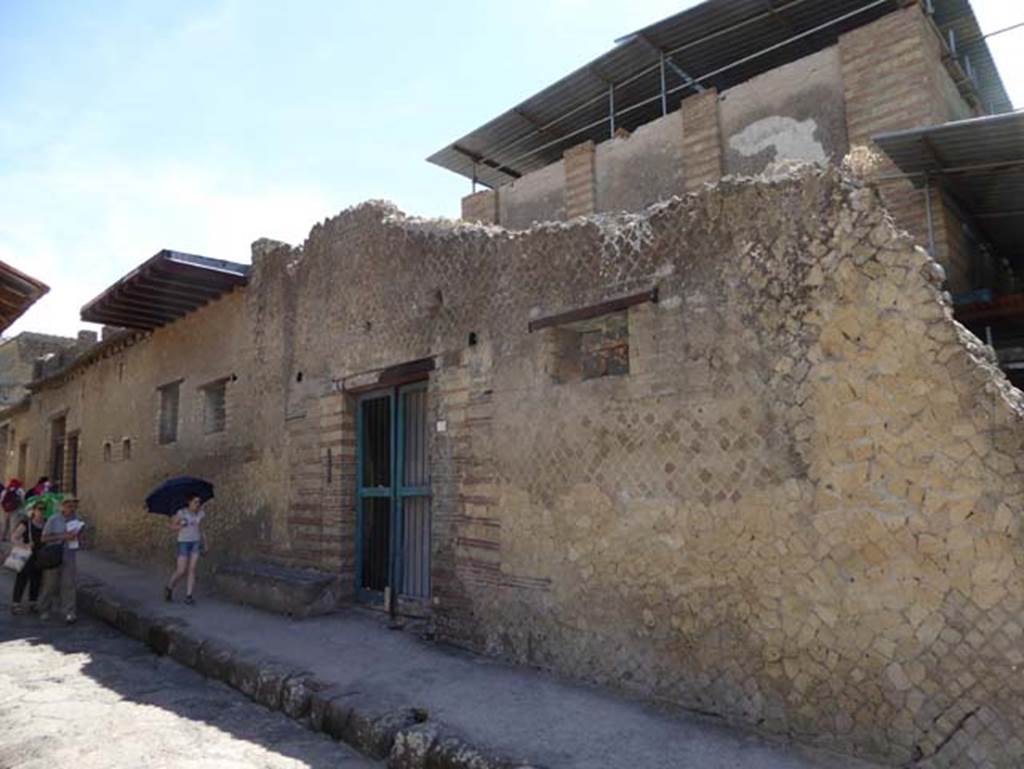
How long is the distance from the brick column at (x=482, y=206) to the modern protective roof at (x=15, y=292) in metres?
5.54

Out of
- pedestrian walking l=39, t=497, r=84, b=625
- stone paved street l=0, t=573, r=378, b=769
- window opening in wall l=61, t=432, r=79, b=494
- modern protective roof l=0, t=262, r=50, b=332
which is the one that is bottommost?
stone paved street l=0, t=573, r=378, b=769

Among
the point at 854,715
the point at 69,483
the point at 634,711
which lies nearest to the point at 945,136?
the point at 854,715

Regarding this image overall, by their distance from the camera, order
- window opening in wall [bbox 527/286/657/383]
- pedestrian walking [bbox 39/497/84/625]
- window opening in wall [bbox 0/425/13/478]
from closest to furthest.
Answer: window opening in wall [bbox 527/286/657/383]
pedestrian walking [bbox 39/497/84/625]
window opening in wall [bbox 0/425/13/478]

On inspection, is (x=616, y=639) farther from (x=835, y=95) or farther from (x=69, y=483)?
(x=69, y=483)

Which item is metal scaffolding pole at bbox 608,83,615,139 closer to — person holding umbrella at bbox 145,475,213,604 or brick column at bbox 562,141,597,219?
brick column at bbox 562,141,597,219

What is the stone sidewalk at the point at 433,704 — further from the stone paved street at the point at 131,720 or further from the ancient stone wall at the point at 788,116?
the ancient stone wall at the point at 788,116

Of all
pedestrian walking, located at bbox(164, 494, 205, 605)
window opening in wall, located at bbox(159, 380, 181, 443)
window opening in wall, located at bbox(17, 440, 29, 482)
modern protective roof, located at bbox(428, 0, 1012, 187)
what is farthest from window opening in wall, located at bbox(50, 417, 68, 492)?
modern protective roof, located at bbox(428, 0, 1012, 187)

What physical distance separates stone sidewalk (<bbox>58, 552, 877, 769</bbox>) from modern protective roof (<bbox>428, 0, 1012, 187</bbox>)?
6.80 metres

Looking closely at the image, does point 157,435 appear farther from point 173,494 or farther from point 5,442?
point 5,442

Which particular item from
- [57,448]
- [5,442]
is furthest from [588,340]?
[5,442]

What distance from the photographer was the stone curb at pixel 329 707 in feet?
11.7

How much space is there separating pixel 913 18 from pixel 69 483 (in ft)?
50.3

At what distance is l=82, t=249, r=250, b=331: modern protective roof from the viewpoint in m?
8.30

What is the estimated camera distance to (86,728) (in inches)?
163
